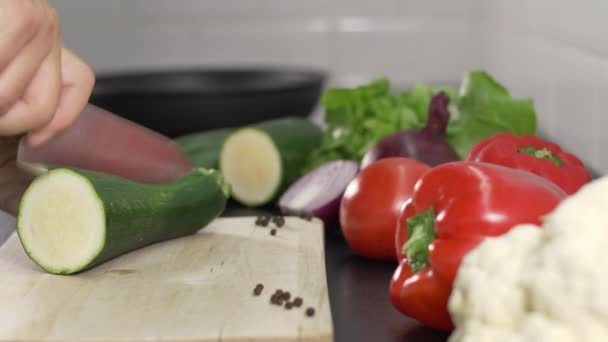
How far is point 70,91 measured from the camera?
122cm

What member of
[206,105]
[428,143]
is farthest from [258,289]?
[206,105]

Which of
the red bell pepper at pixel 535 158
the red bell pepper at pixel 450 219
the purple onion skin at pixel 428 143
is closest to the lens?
the red bell pepper at pixel 450 219

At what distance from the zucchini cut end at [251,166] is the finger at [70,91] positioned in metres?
0.61

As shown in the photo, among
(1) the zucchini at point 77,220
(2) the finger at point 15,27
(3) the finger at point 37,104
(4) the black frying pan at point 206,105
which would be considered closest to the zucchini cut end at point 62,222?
(1) the zucchini at point 77,220

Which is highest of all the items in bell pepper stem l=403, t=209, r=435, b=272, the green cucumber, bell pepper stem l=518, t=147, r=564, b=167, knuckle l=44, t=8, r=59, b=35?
knuckle l=44, t=8, r=59, b=35

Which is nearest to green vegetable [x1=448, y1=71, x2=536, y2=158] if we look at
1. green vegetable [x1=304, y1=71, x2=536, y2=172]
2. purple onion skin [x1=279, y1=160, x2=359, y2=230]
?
green vegetable [x1=304, y1=71, x2=536, y2=172]

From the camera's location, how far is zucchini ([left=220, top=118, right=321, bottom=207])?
1.80 meters

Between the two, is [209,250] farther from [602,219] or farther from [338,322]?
[602,219]

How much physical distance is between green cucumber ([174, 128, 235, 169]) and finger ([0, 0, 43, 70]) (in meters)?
0.82

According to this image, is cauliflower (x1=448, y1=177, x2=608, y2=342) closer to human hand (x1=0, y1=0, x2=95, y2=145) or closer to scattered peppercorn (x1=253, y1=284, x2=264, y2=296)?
scattered peppercorn (x1=253, y1=284, x2=264, y2=296)

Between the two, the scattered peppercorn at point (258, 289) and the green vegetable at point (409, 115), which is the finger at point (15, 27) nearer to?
the scattered peppercorn at point (258, 289)

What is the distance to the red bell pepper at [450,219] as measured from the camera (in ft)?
2.98

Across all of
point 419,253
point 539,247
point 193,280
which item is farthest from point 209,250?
point 539,247

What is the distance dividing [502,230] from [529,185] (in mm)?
72
